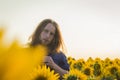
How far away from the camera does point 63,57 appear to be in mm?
6707

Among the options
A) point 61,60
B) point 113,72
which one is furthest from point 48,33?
point 113,72

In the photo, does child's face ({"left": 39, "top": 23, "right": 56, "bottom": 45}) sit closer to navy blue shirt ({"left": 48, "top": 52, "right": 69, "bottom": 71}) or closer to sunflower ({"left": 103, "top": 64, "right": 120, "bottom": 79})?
navy blue shirt ({"left": 48, "top": 52, "right": 69, "bottom": 71})

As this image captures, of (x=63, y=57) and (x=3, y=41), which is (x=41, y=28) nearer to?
(x=63, y=57)

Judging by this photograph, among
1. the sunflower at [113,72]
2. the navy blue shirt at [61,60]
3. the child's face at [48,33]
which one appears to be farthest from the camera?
the sunflower at [113,72]

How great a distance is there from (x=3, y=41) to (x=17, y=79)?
0.17 ft

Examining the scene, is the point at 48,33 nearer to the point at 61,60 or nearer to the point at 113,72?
the point at 61,60

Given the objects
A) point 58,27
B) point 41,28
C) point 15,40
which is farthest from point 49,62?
point 15,40

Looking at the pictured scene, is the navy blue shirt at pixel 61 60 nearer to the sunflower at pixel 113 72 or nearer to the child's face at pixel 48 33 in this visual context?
the child's face at pixel 48 33

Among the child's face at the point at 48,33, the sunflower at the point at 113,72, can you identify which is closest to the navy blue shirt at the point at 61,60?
the child's face at the point at 48,33

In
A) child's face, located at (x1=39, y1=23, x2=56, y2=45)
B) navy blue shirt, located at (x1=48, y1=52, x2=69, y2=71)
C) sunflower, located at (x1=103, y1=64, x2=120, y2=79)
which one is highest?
child's face, located at (x1=39, y1=23, x2=56, y2=45)

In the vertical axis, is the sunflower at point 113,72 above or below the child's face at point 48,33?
below

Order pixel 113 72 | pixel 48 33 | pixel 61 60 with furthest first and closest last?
1. pixel 113 72
2. pixel 61 60
3. pixel 48 33

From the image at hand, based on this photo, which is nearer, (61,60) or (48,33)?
(48,33)

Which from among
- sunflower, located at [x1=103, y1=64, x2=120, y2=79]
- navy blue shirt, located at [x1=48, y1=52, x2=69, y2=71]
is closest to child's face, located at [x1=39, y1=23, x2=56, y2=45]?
navy blue shirt, located at [x1=48, y1=52, x2=69, y2=71]
